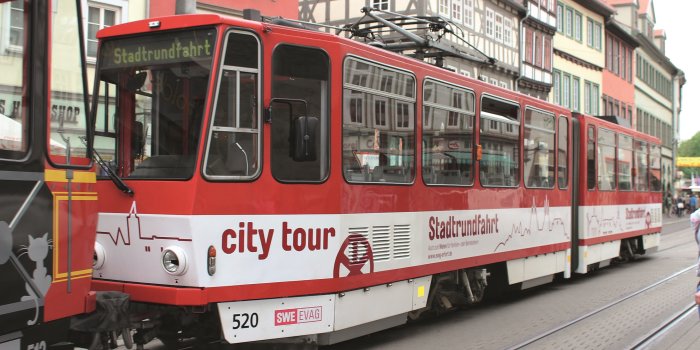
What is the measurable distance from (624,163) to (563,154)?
4.08 m

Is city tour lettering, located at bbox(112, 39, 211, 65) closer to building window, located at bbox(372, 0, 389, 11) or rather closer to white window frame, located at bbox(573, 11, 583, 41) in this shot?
building window, located at bbox(372, 0, 389, 11)

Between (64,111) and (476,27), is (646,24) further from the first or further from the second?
(64,111)

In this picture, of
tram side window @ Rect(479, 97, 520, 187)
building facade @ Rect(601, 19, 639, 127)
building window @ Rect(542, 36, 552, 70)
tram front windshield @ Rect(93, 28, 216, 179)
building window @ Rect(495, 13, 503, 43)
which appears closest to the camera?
tram front windshield @ Rect(93, 28, 216, 179)

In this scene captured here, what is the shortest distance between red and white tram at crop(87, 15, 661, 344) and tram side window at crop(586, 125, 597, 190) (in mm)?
5786

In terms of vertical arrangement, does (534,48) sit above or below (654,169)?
above

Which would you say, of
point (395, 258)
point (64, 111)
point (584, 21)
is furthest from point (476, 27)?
point (64, 111)

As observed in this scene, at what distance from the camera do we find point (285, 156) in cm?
612

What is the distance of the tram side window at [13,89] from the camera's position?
4156 mm

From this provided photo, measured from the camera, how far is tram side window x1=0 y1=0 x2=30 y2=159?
13.6ft

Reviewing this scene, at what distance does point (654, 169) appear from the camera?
59.6 ft

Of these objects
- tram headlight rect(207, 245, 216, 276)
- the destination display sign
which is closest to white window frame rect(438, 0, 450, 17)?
the destination display sign

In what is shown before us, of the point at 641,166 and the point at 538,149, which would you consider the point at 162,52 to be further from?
the point at 641,166

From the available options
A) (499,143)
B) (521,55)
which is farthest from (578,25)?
(499,143)

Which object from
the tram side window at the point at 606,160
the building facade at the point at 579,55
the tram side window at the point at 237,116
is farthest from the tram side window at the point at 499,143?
the building facade at the point at 579,55
